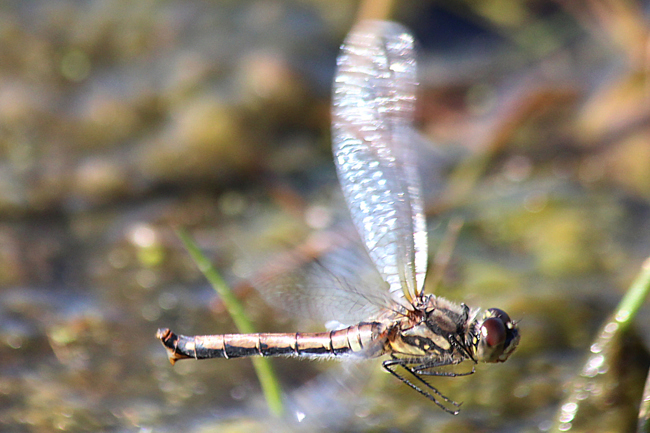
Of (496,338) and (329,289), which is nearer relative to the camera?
(496,338)

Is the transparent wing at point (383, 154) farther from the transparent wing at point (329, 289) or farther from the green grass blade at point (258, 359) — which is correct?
the green grass blade at point (258, 359)

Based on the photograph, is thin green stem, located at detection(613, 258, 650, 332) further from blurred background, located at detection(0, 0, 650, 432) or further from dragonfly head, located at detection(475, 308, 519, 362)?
dragonfly head, located at detection(475, 308, 519, 362)

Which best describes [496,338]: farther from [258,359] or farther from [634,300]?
[258,359]

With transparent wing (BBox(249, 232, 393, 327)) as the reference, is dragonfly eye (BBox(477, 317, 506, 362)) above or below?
below

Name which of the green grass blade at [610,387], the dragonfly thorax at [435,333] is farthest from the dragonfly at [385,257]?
the green grass blade at [610,387]

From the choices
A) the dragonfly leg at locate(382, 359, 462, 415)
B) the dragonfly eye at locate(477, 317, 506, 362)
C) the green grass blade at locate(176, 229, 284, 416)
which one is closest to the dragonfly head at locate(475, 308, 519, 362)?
the dragonfly eye at locate(477, 317, 506, 362)

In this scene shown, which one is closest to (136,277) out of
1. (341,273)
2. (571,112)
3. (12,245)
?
(12,245)

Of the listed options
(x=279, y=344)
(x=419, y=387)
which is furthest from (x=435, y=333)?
(x=279, y=344)
